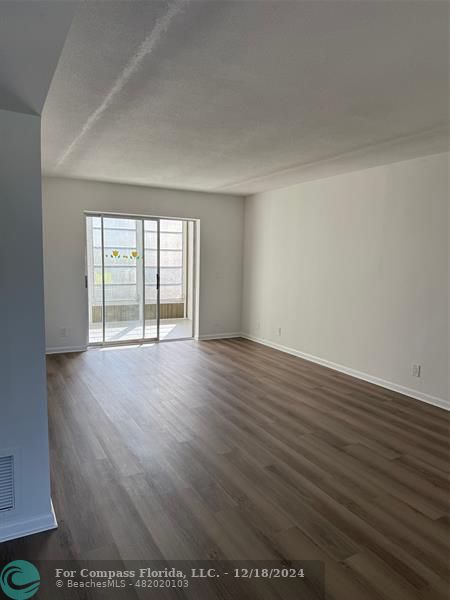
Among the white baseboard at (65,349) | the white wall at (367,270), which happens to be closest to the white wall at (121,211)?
the white baseboard at (65,349)

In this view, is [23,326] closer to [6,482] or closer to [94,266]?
[6,482]

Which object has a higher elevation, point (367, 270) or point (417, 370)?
point (367, 270)

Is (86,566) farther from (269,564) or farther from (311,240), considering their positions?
(311,240)

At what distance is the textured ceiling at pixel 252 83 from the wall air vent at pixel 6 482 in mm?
2192

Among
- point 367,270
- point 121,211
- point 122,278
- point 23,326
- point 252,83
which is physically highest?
point 252,83

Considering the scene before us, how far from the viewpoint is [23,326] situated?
1.99 meters

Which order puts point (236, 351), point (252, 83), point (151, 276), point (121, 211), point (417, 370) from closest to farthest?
point (252, 83), point (417, 370), point (121, 211), point (236, 351), point (151, 276)

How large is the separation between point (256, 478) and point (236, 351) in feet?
12.0

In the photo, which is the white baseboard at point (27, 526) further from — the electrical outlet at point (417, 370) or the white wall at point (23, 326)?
the electrical outlet at point (417, 370)

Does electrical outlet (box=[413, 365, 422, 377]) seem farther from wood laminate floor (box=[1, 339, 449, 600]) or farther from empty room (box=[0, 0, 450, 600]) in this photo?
wood laminate floor (box=[1, 339, 449, 600])

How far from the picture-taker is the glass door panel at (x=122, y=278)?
20.8 feet

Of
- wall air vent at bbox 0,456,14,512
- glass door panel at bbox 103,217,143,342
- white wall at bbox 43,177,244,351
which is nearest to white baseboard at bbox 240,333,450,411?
white wall at bbox 43,177,244,351

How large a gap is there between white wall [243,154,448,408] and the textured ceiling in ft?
1.85

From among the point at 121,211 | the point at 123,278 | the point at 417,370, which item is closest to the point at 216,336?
the point at 123,278
